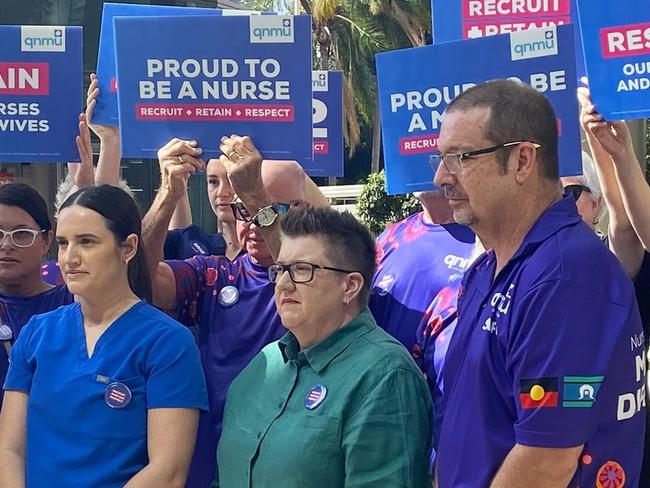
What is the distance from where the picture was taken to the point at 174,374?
2812 millimetres

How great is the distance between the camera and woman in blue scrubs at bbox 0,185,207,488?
9.07 feet

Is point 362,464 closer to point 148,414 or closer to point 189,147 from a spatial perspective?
point 148,414

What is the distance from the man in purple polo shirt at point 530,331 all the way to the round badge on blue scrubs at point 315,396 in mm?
353

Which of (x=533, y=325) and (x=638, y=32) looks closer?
(x=533, y=325)

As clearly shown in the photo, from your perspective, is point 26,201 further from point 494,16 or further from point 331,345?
point 494,16

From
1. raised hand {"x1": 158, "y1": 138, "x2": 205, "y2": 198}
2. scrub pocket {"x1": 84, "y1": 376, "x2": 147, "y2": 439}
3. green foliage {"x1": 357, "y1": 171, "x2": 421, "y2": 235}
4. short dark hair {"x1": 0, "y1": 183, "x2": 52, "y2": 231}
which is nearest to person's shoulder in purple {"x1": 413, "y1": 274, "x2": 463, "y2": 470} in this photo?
scrub pocket {"x1": 84, "y1": 376, "x2": 147, "y2": 439}

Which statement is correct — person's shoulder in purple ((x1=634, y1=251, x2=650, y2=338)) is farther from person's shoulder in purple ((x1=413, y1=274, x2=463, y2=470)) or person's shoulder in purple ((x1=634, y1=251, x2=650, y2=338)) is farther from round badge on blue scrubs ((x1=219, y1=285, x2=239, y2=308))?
round badge on blue scrubs ((x1=219, y1=285, x2=239, y2=308))

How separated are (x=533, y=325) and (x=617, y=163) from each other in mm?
1065

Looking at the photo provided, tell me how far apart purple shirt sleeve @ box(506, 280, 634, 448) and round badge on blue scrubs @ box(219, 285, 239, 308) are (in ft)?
5.36

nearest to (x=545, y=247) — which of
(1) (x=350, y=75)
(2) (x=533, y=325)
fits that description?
(2) (x=533, y=325)

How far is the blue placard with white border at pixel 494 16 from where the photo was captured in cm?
359

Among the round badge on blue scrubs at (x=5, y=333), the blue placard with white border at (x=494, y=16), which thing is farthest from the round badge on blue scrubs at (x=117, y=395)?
the blue placard with white border at (x=494, y=16)

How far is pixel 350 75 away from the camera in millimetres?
29531

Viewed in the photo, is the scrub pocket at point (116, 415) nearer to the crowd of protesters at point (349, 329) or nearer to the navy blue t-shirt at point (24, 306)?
the crowd of protesters at point (349, 329)
